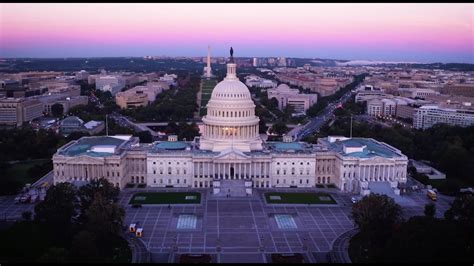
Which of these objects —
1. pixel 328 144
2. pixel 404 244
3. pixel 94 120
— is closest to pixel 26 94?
pixel 94 120

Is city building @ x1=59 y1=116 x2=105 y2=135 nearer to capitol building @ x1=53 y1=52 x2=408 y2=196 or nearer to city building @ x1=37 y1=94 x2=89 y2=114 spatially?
capitol building @ x1=53 y1=52 x2=408 y2=196

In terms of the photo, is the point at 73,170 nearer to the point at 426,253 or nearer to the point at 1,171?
the point at 1,171

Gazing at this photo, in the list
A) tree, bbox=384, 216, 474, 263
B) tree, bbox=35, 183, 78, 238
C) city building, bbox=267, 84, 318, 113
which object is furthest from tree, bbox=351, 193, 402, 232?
city building, bbox=267, 84, 318, 113

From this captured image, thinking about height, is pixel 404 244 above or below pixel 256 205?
above

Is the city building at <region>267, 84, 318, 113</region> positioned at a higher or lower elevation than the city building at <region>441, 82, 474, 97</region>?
lower

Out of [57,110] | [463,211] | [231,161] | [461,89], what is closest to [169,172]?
[231,161]

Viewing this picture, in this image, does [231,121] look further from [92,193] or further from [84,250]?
[84,250]
